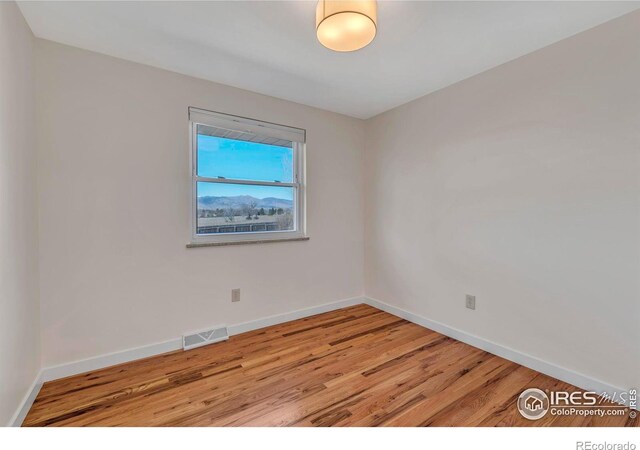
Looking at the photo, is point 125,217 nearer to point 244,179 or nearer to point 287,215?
point 244,179

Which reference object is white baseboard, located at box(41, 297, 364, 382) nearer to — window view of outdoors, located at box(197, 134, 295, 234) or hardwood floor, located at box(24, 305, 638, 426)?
hardwood floor, located at box(24, 305, 638, 426)

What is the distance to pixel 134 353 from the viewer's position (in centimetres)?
229

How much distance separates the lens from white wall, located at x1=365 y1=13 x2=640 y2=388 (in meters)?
1.78

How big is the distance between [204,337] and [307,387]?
1125mm

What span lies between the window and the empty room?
0.07ft

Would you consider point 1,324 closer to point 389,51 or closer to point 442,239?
point 389,51

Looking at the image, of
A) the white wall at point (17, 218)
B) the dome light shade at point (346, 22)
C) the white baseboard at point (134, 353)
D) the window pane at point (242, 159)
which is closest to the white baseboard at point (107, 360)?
the white baseboard at point (134, 353)

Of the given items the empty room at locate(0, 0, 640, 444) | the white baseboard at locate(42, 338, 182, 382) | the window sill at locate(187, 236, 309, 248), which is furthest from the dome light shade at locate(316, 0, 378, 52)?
the white baseboard at locate(42, 338, 182, 382)

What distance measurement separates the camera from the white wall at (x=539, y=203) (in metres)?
1.78

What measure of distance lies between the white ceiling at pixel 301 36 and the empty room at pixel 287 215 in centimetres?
2

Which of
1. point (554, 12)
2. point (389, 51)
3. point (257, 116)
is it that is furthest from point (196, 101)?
point (554, 12)
